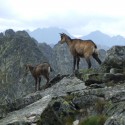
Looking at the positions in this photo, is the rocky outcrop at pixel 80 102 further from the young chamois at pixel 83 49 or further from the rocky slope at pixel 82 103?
the young chamois at pixel 83 49

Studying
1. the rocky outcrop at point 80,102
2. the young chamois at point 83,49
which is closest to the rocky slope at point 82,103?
the rocky outcrop at point 80,102

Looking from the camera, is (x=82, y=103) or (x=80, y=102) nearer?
(x=82, y=103)

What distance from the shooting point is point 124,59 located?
2264 cm

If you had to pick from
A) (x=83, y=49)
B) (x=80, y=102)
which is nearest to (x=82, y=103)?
(x=80, y=102)

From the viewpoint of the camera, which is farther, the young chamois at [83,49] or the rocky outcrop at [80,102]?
the young chamois at [83,49]

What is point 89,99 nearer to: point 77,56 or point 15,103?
point 15,103

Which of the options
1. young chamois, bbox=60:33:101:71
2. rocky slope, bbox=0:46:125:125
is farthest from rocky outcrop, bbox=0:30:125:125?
young chamois, bbox=60:33:101:71

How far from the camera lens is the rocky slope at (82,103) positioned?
540 inches

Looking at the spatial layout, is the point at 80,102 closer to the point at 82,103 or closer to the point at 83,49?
the point at 82,103

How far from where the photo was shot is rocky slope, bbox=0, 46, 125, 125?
13.7 m

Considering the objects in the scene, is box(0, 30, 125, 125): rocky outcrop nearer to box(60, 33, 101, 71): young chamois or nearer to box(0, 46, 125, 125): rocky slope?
box(0, 46, 125, 125): rocky slope

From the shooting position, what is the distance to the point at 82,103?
15.8 m

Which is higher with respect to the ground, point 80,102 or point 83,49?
point 83,49

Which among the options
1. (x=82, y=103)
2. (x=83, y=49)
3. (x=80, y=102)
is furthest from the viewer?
(x=83, y=49)
